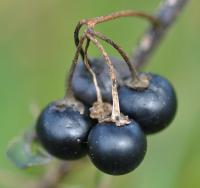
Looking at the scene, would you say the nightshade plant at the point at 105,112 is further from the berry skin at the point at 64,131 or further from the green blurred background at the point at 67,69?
the green blurred background at the point at 67,69

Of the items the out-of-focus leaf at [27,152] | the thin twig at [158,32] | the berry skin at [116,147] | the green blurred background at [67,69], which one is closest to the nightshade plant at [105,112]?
the berry skin at [116,147]

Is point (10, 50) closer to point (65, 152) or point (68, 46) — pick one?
point (68, 46)

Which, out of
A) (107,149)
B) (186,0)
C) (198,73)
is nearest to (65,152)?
(107,149)

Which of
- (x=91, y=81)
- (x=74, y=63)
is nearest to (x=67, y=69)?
(x=91, y=81)

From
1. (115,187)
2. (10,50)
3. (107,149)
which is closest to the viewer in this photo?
(107,149)

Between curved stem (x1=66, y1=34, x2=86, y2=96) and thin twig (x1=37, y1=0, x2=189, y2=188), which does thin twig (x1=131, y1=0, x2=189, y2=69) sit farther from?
curved stem (x1=66, y1=34, x2=86, y2=96)

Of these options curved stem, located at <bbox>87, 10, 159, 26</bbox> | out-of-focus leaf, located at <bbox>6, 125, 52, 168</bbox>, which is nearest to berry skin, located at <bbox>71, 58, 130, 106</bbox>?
curved stem, located at <bbox>87, 10, 159, 26</bbox>

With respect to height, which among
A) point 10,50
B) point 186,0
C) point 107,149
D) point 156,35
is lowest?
point 10,50
